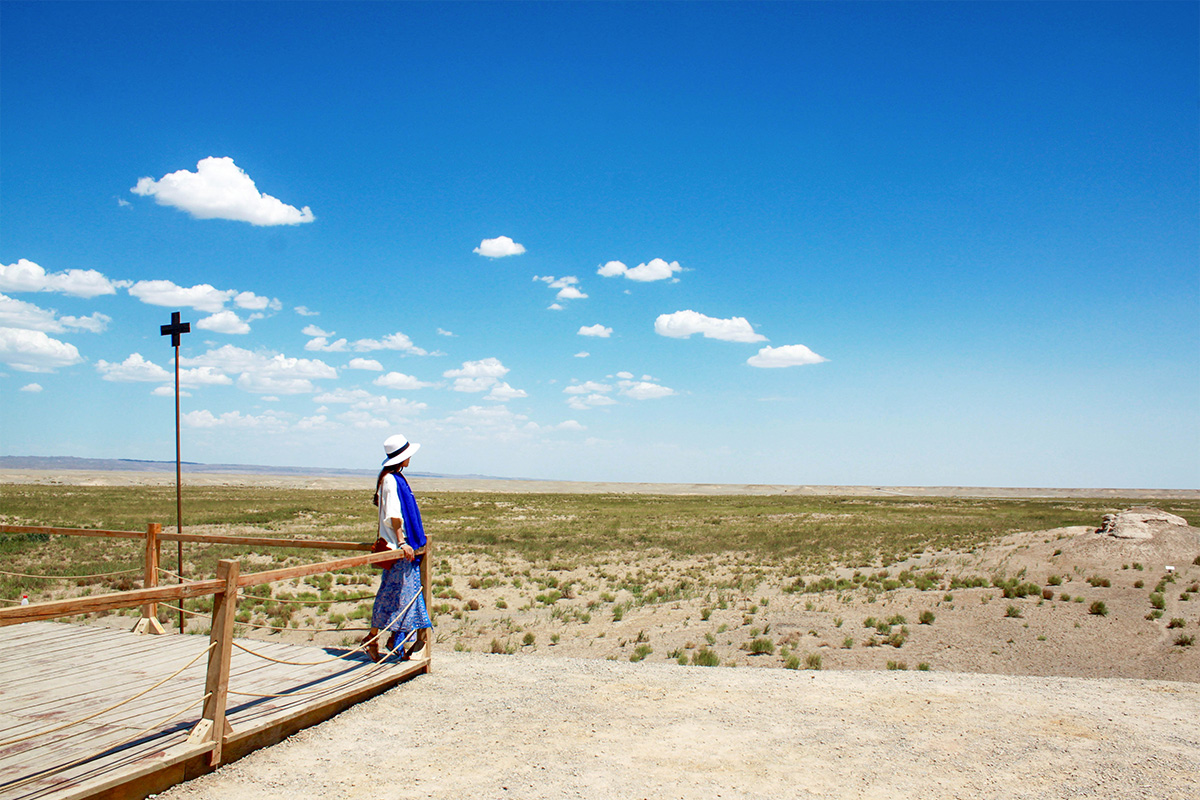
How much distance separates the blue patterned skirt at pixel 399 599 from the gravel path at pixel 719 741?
0.63 m

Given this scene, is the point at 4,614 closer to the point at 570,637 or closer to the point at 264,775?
the point at 264,775

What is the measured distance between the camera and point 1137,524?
21656 mm

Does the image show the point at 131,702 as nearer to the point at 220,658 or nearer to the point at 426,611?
the point at 220,658

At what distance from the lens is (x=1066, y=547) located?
21500 millimetres

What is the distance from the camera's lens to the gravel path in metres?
5.07

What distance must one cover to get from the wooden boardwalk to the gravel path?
0.19m

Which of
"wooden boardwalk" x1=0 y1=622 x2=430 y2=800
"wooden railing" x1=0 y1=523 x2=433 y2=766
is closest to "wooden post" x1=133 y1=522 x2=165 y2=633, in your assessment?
"wooden boardwalk" x1=0 y1=622 x2=430 y2=800

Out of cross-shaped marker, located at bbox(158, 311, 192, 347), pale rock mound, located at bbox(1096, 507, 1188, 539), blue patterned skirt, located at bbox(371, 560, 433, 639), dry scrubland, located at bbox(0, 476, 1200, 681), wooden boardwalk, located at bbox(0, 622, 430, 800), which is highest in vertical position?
cross-shaped marker, located at bbox(158, 311, 192, 347)

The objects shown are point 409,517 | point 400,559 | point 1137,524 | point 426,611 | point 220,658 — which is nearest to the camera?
point 220,658

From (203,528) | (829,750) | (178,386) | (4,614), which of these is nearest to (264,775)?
(4,614)

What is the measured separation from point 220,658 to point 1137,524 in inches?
996

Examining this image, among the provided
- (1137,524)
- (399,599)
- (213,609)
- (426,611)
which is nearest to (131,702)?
(213,609)

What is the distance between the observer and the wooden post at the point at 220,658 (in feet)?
16.0

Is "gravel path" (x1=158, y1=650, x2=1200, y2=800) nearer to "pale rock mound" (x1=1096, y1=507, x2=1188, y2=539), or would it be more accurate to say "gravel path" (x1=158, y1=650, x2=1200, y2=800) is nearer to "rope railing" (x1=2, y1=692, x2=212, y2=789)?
"rope railing" (x1=2, y1=692, x2=212, y2=789)
